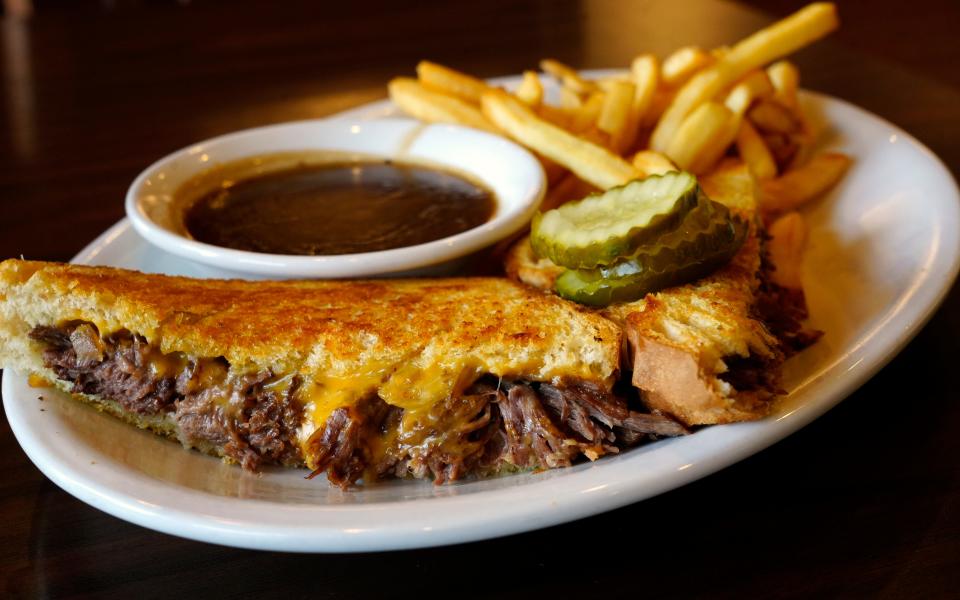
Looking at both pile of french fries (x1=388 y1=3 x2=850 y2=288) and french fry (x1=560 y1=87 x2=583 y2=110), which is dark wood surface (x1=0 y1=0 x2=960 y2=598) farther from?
french fry (x1=560 y1=87 x2=583 y2=110)

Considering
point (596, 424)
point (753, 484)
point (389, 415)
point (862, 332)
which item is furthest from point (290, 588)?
point (862, 332)

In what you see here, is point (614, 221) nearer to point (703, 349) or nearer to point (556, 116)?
point (703, 349)

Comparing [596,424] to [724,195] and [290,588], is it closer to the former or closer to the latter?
[290,588]

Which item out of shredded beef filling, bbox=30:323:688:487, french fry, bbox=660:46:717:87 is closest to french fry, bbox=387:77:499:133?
french fry, bbox=660:46:717:87

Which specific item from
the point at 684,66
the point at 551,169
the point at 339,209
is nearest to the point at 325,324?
the point at 339,209

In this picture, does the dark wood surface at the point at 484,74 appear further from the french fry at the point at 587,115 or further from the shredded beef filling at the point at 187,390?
the french fry at the point at 587,115
